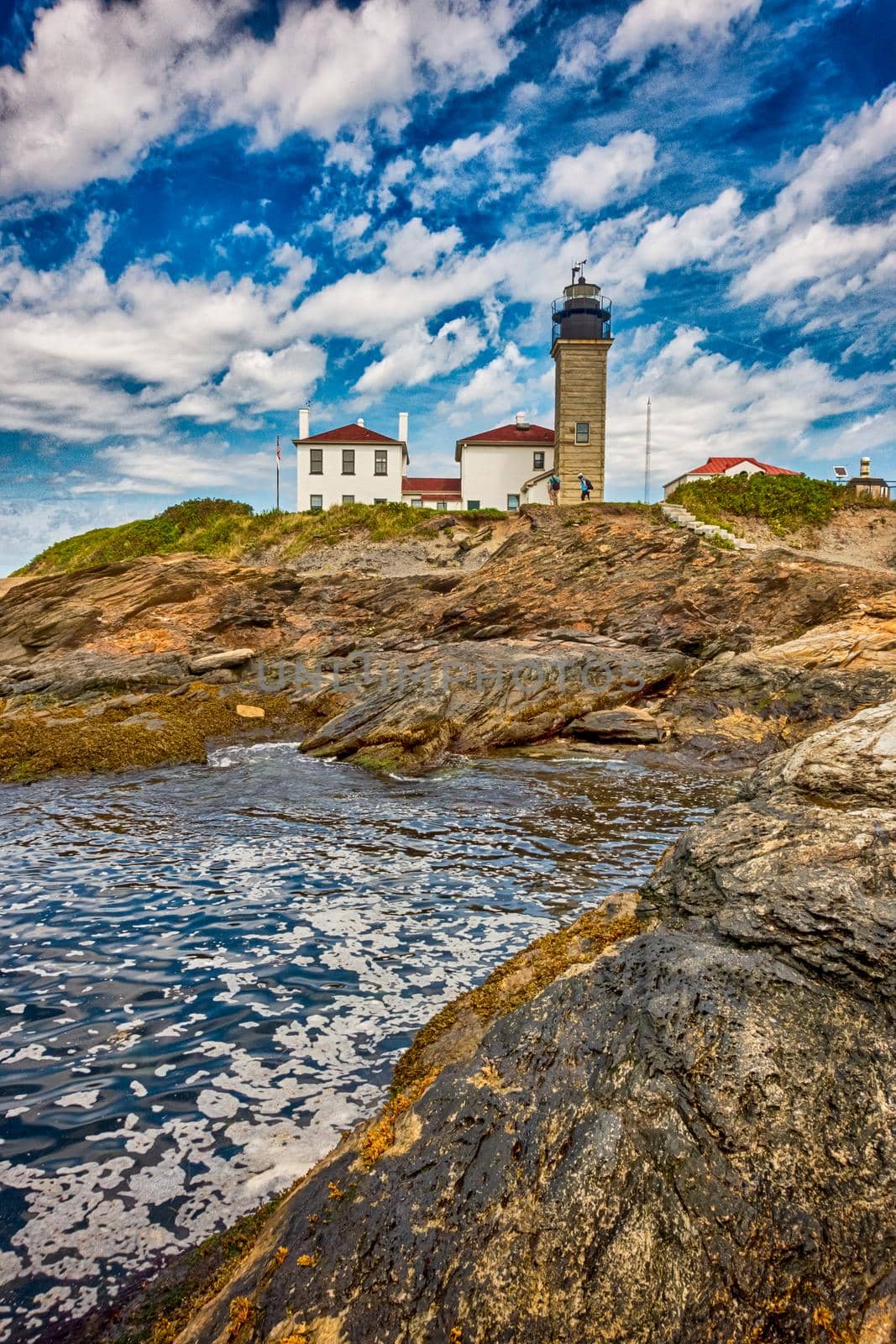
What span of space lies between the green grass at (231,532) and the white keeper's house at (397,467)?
43.5 feet

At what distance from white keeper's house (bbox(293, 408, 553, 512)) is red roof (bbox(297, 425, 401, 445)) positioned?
68 millimetres

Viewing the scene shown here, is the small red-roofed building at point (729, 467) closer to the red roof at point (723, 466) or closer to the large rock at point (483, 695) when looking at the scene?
the red roof at point (723, 466)

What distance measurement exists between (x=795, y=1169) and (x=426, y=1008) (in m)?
3.44

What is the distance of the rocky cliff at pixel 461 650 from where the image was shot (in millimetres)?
16875

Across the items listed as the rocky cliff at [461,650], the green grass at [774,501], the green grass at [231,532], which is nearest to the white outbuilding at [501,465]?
the green grass at [231,532]

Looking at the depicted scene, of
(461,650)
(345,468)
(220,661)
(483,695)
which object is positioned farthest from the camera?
(345,468)

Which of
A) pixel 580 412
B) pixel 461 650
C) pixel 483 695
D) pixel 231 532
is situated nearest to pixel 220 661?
pixel 461 650

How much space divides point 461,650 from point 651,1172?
17.6m

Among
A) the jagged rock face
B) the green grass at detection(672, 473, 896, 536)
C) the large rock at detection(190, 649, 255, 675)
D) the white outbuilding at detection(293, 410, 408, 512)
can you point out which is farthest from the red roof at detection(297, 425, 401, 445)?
the jagged rock face

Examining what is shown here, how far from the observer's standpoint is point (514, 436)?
6181cm

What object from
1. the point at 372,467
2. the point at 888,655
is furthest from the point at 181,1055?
the point at 372,467

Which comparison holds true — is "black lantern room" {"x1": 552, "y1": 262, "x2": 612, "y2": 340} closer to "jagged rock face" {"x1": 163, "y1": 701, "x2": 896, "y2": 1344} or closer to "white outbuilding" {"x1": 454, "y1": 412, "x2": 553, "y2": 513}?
"white outbuilding" {"x1": 454, "y1": 412, "x2": 553, "y2": 513}

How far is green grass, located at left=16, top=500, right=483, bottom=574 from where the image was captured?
41.6 metres

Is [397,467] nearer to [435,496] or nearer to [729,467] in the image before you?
[435,496]
